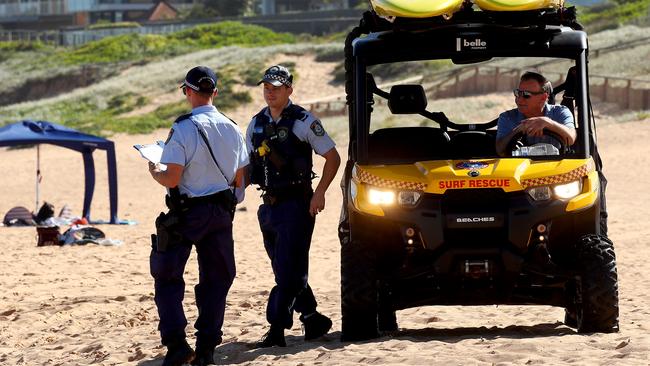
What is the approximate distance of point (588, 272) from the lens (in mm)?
8141

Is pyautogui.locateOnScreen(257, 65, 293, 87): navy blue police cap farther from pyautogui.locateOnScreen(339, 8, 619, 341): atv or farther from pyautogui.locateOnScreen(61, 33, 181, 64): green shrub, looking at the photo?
pyautogui.locateOnScreen(61, 33, 181, 64): green shrub

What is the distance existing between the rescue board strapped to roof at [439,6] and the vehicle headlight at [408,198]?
1000 millimetres

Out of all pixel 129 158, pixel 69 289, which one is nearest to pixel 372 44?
pixel 69 289

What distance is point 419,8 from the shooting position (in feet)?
26.8

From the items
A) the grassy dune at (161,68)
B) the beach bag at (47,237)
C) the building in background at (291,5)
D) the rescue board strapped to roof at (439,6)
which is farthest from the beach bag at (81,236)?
the building in background at (291,5)

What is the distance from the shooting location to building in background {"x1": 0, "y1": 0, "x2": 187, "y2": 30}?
10238 centimetres

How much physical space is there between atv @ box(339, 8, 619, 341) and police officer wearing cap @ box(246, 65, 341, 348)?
25 cm

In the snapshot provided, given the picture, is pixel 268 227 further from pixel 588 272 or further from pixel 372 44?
pixel 588 272

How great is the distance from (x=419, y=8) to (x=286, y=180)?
1341 mm

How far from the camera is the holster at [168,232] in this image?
25.2 feet

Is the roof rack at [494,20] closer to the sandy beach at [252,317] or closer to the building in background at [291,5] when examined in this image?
the sandy beach at [252,317]

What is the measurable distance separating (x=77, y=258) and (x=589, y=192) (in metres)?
9.25

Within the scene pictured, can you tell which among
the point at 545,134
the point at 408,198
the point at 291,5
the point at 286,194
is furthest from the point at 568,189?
the point at 291,5

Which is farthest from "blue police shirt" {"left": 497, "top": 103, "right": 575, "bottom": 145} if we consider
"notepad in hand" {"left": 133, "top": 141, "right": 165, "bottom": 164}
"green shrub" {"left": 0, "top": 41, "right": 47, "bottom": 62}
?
"green shrub" {"left": 0, "top": 41, "right": 47, "bottom": 62}
